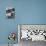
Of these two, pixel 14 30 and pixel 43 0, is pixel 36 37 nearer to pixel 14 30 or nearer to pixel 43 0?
pixel 14 30

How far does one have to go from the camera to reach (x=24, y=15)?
8.32 feet

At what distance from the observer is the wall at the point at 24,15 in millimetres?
2523

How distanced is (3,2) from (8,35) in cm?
61

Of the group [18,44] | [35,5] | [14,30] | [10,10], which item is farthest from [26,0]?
[18,44]

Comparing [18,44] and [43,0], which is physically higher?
[43,0]

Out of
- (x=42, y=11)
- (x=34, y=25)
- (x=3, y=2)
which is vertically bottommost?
(x=34, y=25)

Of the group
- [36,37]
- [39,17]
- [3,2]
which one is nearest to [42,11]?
[39,17]

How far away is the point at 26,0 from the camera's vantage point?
254 cm

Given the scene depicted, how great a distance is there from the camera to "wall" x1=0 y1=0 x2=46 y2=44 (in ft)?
8.28

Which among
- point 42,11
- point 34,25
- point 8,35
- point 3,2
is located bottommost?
point 8,35

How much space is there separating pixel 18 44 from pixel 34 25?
0.44 metres

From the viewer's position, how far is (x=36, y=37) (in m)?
2.43

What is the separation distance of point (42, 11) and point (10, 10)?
583mm

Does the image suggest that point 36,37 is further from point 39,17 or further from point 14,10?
point 14,10
